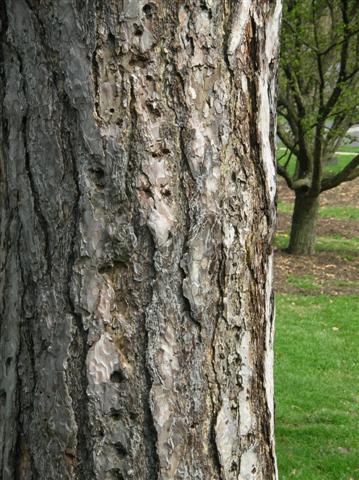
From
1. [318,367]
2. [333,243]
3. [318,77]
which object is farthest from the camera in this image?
[333,243]

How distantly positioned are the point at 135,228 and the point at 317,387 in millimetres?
6351

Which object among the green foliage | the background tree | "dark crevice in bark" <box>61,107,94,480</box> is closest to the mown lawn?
the background tree

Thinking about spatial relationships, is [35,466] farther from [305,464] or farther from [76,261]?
[305,464]

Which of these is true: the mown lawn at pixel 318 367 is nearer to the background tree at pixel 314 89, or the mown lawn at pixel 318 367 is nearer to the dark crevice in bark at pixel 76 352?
the background tree at pixel 314 89

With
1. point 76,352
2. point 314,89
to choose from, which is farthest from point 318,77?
point 76,352

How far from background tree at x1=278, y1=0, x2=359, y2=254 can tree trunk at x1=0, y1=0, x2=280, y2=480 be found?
11.4 meters

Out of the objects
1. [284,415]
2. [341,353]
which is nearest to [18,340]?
[284,415]

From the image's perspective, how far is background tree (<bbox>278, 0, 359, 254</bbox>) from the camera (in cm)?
1338

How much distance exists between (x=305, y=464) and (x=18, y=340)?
4339 millimetres

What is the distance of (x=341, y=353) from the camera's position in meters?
9.43

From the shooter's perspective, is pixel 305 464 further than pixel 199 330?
Yes

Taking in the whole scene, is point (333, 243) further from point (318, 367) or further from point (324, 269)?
point (318, 367)

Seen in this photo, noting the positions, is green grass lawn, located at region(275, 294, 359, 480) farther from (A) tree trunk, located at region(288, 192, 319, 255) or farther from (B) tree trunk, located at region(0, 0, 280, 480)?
(B) tree trunk, located at region(0, 0, 280, 480)

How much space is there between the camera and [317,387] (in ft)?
26.7
